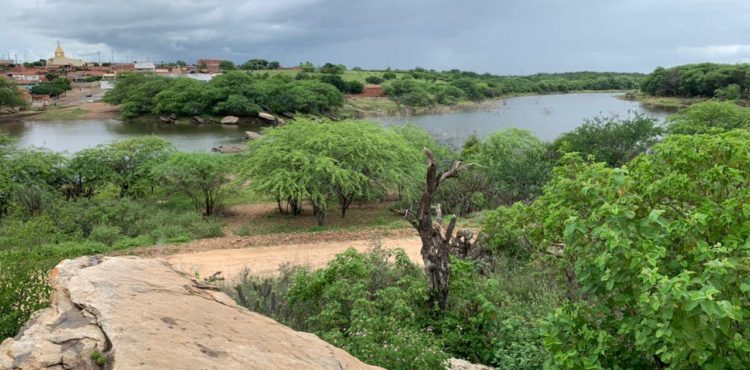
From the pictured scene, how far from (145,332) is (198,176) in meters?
16.0

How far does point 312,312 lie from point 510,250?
5.20 meters

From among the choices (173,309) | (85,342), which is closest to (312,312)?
(173,309)

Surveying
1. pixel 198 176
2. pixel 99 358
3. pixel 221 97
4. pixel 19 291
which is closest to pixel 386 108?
pixel 221 97

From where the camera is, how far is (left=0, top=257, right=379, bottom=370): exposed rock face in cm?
383

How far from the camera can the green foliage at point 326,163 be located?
17.1 metres

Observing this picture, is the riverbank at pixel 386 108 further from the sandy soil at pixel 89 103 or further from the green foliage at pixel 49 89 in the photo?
the green foliage at pixel 49 89

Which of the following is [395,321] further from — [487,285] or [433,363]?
[487,285]

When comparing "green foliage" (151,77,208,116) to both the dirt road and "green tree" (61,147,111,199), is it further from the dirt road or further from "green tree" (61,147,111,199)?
the dirt road

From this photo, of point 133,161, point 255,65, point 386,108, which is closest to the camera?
point 133,161

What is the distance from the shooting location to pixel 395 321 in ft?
21.7

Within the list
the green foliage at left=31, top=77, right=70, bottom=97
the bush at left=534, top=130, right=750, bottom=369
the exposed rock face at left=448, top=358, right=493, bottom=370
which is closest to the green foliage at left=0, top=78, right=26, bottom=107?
the green foliage at left=31, top=77, right=70, bottom=97

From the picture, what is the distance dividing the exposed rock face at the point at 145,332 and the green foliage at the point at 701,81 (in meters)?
80.4

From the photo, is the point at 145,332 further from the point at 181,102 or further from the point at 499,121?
the point at 181,102

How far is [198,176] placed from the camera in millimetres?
19422
